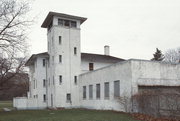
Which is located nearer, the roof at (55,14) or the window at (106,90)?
the window at (106,90)

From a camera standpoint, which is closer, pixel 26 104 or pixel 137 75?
pixel 137 75

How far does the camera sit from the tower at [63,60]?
1366 inches

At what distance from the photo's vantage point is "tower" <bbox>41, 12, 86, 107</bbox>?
3469 cm

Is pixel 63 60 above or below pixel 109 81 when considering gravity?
above

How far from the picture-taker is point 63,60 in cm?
3541

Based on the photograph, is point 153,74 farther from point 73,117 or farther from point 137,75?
point 73,117

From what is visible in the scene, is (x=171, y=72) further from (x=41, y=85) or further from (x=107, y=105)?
(x=41, y=85)

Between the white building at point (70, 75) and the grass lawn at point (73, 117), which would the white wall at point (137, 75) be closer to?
the white building at point (70, 75)

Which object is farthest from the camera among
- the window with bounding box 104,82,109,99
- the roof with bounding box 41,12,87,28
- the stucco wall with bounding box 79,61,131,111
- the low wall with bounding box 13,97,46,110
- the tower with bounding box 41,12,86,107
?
the low wall with bounding box 13,97,46,110

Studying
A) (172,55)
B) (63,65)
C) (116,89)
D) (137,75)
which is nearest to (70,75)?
(63,65)

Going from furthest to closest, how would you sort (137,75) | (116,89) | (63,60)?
(63,60), (116,89), (137,75)

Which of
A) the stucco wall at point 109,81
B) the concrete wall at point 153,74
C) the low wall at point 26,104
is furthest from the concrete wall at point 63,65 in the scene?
the concrete wall at point 153,74

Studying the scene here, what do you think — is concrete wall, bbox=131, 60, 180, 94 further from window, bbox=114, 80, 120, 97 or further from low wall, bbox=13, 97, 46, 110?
low wall, bbox=13, 97, 46, 110

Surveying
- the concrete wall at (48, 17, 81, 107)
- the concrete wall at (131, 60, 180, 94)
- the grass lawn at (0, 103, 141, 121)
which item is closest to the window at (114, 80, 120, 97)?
the concrete wall at (131, 60, 180, 94)
